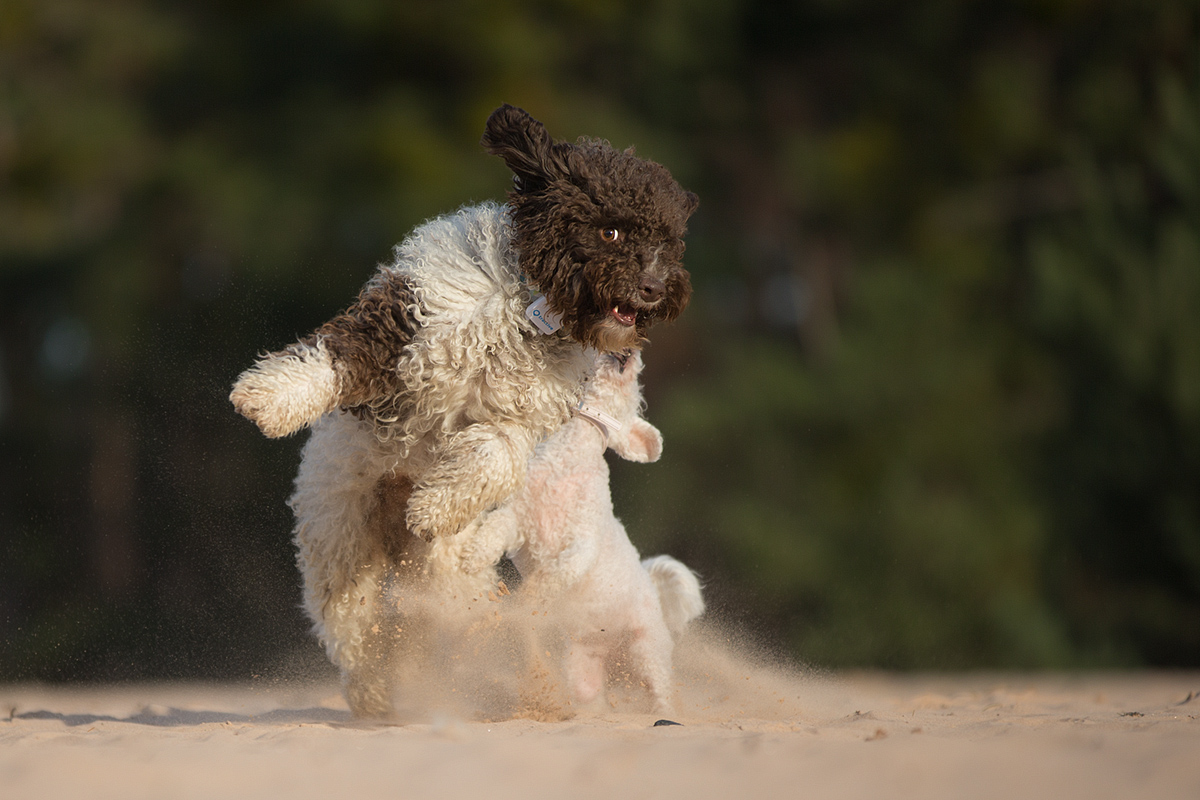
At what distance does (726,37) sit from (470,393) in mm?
15888

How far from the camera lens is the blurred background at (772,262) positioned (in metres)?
15.5

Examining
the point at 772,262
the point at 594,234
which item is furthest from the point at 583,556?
the point at 772,262

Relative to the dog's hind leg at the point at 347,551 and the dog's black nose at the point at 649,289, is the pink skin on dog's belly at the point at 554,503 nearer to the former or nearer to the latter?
the dog's hind leg at the point at 347,551

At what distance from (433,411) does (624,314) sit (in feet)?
2.91

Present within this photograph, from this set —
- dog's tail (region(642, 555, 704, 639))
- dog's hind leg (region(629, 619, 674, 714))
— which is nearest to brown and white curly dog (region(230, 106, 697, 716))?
dog's hind leg (region(629, 619, 674, 714))

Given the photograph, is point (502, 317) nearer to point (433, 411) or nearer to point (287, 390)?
point (433, 411)

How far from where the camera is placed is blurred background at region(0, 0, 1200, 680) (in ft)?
50.8

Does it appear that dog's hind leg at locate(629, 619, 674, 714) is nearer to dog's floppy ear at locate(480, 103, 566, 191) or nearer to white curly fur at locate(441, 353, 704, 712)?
white curly fur at locate(441, 353, 704, 712)

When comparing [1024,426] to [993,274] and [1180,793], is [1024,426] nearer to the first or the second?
[993,274]

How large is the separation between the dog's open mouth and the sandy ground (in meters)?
1.61

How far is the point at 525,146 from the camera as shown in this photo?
516 cm

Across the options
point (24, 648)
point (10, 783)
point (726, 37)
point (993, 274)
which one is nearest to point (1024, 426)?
point (993, 274)

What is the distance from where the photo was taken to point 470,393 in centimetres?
516

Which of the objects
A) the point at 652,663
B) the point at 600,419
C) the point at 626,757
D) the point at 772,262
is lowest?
the point at 626,757
